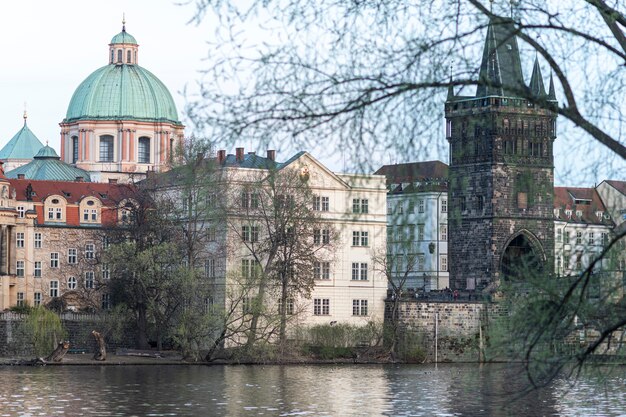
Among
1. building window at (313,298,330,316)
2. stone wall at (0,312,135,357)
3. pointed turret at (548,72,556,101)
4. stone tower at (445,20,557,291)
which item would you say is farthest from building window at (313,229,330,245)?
pointed turret at (548,72,556,101)

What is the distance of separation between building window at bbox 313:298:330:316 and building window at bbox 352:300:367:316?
67.4 inches

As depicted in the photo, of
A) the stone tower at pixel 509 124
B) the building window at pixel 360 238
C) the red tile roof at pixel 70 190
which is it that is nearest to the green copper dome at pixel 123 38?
the red tile roof at pixel 70 190

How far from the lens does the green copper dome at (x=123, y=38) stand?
138000 millimetres

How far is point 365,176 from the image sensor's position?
15477mm

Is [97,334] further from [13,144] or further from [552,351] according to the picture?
[13,144]

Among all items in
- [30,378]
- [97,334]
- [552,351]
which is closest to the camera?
[552,351]

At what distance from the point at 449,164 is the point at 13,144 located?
131126 mm

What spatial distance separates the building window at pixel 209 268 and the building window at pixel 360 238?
11179 mm

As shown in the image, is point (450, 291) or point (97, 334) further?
point (450, 291)

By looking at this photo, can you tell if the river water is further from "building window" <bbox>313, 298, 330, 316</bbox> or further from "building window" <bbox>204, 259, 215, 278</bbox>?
"building window" <bbox>313, 298, 330, 316</bbox>

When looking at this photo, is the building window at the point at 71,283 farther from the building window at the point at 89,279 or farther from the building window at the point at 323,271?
the building window at the point at 323,271

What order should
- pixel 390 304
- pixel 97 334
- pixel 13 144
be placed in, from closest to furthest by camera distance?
1. pixel 97 334
2. pixel 390 304
3. pixel 13 144

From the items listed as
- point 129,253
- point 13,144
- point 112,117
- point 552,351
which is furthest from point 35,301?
point 552,351

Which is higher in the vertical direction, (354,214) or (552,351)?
(354,214)
